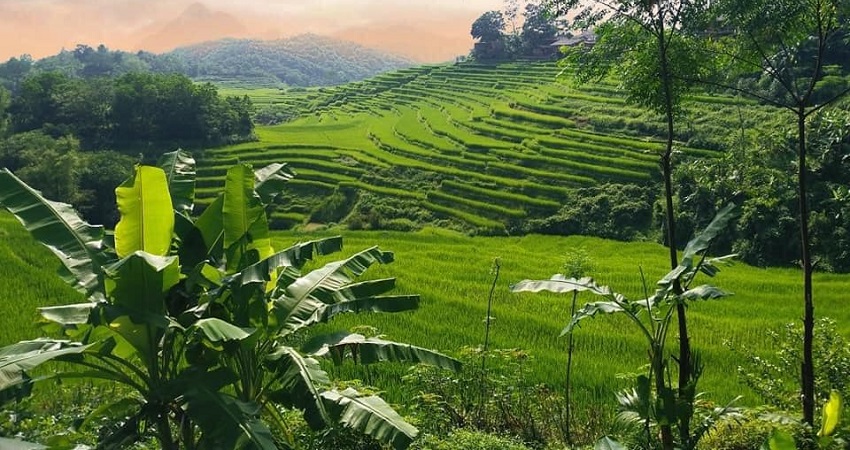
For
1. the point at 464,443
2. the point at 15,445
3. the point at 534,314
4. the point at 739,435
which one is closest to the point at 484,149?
the point at 534,314

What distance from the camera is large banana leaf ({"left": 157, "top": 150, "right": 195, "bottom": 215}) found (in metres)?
4.52

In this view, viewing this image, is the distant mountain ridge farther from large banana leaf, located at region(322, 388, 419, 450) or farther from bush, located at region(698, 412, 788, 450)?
bush, located at region(698, 412, 788, 450)

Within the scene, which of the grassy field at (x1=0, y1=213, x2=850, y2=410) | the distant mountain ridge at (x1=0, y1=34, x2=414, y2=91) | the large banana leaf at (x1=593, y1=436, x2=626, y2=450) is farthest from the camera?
the distant mountain ridge at (x1=0, y1=34, x2=414, y2=91)

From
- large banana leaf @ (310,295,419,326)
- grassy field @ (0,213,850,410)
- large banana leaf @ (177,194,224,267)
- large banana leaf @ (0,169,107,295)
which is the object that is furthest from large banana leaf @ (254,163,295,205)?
grassy field @ (0,213,850,410)

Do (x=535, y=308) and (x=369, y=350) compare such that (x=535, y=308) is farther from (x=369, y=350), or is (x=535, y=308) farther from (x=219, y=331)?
(x=219, y=331)

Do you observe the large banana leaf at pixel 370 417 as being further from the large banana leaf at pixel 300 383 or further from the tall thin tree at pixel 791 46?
the tall thin tree at pixel 791 46

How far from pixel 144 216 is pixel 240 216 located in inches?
22.5

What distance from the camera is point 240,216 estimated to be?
402 centimetres

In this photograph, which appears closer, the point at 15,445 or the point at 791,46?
the point at 15,445

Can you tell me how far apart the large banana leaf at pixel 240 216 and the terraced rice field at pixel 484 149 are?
1711 centimetres

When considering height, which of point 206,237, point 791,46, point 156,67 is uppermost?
point 156,67

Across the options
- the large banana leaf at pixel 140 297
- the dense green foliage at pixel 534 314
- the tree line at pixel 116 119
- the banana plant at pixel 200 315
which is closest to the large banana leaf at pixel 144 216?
the banana plant at pixel 200 315

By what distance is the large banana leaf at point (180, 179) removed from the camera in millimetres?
4523

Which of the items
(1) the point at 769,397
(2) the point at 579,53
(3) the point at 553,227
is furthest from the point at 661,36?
(3) the point at 553,227
